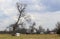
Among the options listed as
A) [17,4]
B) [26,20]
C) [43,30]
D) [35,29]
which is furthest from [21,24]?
[43,30]

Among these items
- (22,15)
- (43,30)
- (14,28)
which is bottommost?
(43,30)

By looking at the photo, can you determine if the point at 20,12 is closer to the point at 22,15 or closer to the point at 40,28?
the point at 22,15

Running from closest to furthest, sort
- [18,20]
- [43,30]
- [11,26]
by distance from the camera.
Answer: [18,20]
[11,26]
[43,30]

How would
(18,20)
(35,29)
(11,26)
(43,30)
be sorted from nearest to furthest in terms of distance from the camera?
(18,20) < (11,26) < (35,29) < (43,30)

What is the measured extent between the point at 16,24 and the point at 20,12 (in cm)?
367

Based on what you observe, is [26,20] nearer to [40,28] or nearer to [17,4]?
[17,4]

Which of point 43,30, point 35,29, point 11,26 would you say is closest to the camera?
point 11,26

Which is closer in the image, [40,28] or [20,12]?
[20,12]

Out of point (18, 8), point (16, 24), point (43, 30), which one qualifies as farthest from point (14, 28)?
point (43, 30)

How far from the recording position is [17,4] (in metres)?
57.7

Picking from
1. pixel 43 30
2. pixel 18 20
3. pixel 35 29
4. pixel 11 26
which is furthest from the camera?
pixel 43 30

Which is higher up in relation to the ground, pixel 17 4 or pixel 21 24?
pixel 17 4

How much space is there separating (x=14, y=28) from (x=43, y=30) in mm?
54103

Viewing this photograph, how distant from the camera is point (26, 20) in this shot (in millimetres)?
58469
